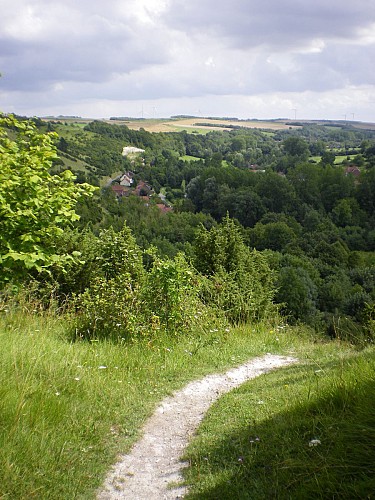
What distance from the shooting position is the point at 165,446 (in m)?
4.57

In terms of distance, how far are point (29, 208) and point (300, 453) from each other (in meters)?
4.24

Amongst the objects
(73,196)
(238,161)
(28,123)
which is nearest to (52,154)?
(73,196)

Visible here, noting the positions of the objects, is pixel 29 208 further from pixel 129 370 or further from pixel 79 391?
pixel 129 370

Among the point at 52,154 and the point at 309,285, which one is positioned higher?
the point at 52,154

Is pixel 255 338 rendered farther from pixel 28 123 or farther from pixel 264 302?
pixel 264 302

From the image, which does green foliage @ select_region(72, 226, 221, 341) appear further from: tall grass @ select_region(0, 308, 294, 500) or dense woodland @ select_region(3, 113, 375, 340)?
tall grass @ select_region(0, 308, 294, 500)

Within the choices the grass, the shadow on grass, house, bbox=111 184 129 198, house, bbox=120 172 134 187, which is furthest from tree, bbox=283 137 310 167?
the shadow on grass

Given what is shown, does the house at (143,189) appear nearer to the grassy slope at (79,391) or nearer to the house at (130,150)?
the house at (130,150)

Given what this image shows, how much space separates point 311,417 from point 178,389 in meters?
2.51

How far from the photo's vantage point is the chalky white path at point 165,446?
12.2 ft

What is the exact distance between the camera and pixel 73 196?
21.4ft

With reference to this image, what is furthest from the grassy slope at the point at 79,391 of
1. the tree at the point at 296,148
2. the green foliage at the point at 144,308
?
the tree at the point at 296,148

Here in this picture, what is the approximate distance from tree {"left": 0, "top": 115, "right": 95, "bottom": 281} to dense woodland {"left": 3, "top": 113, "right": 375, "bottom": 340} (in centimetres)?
43

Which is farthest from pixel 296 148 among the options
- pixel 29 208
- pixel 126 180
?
pixel 29 208
